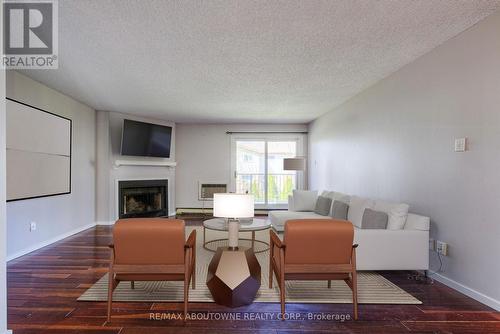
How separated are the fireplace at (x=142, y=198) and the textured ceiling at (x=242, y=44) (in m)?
2.41

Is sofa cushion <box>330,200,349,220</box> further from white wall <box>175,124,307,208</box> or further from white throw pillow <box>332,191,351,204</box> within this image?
white wall <box>175,124,307,208</box>

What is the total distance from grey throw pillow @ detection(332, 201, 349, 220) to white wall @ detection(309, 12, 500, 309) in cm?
48

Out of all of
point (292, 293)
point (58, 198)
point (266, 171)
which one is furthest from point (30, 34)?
point (266, 171)

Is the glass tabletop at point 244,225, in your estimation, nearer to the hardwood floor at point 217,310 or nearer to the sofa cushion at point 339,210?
the sofa cushion at point 339,210

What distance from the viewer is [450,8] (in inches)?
96.7

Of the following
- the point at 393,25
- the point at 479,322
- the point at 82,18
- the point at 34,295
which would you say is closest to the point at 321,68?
the point at 393,25

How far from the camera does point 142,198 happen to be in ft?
24.0

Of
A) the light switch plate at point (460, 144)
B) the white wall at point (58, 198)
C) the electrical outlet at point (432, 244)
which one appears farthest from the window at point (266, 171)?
the light switch plate at point (460, 144)

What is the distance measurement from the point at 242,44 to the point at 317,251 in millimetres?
2155

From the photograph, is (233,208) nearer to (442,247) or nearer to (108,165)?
(442,247)

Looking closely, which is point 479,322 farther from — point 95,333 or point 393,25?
point 95,333

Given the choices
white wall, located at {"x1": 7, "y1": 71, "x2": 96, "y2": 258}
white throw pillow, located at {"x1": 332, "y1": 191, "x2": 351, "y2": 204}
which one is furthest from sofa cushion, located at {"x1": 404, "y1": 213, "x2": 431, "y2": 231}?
white wall, located at {"x1": 7, "y1": 71, "x2": 96, "y2": 258}

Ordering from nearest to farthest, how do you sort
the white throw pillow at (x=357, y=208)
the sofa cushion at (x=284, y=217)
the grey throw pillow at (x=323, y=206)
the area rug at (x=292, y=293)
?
the area rug at (x=292, y=293), the white throw pillow at (x=357, y=208), the sofa cushion at (x=284, y=217), the grey throw pillow at (x=323, y=206)

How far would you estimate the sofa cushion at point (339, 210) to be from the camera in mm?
4551
